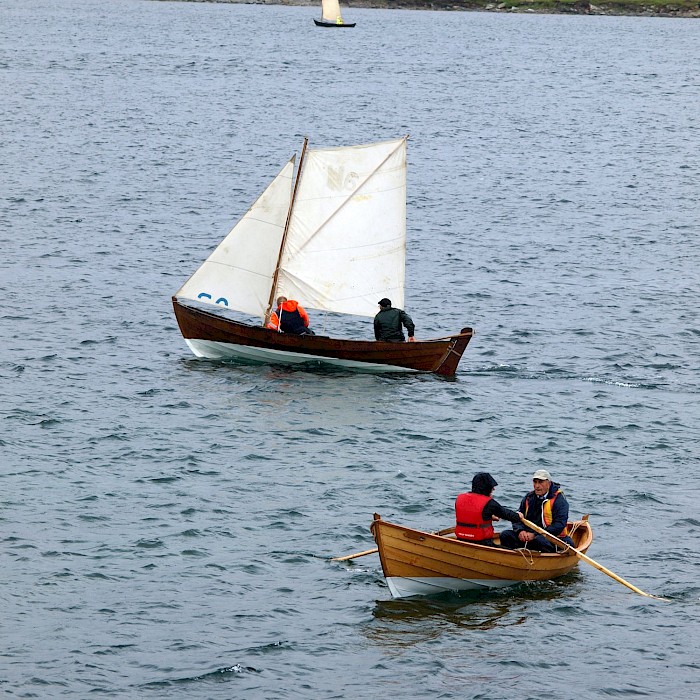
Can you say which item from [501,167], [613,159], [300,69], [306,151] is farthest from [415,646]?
[300,69]

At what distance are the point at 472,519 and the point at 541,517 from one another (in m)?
1.75

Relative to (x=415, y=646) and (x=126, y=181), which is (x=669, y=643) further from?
(x=126, y=181)

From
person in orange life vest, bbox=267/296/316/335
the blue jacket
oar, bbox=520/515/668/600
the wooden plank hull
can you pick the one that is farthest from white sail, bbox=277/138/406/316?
oar, bbox=520/515/668/600

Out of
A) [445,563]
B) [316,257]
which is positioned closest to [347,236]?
[316,257]

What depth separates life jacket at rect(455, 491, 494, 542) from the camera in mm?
24500

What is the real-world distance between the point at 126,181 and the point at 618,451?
155ft

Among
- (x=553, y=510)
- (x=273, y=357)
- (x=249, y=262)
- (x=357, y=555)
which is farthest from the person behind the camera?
(x=249, y=262)

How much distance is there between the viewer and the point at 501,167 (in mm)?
84000

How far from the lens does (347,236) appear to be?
1585 inches

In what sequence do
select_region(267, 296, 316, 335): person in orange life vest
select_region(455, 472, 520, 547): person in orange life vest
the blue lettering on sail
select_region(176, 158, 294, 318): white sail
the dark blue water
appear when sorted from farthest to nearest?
the blue lettering on sail
select_region(176, 158, 294, 318): white sail
select_region(267, 296, 316, 335): person in orange life vest
select_region(455, 472, 520, 547): person in orange life vest
the dark blue water

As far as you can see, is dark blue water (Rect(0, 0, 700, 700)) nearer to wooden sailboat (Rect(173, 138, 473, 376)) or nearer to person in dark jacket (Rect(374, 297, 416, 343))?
wooden sailboat (Rect(173, 138, 473, 376))

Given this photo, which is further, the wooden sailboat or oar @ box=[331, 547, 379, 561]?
the wooden sailboat

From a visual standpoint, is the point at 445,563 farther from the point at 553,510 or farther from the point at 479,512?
the point at 553,510

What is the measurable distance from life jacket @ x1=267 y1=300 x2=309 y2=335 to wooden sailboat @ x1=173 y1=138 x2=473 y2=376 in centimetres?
58
